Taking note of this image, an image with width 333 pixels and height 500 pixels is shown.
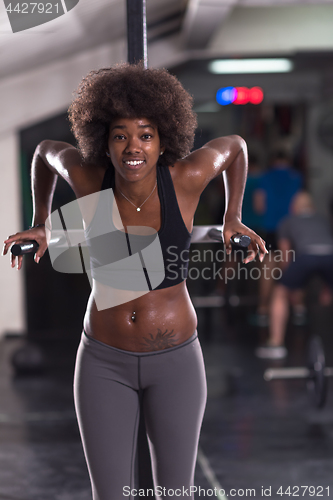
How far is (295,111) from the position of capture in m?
5.84

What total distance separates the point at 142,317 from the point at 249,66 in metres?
4.43

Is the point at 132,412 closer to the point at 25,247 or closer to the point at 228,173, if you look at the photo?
the point at 25,247

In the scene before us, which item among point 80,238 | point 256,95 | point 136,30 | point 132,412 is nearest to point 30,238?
point 80,238

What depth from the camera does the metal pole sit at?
4.65 feet

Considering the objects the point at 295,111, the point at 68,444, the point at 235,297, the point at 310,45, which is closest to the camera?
the point at 68,444

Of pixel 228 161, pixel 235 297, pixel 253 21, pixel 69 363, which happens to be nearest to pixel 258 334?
pixel 235 297

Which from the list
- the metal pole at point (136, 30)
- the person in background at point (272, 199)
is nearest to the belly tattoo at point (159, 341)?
the metal pole at point (136, 30)

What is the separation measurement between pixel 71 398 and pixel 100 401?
2213mm

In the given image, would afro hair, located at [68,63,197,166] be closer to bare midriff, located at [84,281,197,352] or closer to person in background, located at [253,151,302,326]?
bare midriff, located at [84,281,197,352]

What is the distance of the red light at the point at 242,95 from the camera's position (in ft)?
17.2

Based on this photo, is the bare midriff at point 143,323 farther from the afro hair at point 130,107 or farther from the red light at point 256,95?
the red light at point 256,95

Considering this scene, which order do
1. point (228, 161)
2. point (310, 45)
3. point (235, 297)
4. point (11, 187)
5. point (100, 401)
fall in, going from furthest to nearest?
1. point (235, 297)
2. point (310, 45)
3. point (11, 187)
4. point (228, 161)
5. point (100, 401)

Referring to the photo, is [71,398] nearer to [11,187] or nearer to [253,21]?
[11,187]

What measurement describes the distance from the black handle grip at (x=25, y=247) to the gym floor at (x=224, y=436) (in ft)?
4.74
